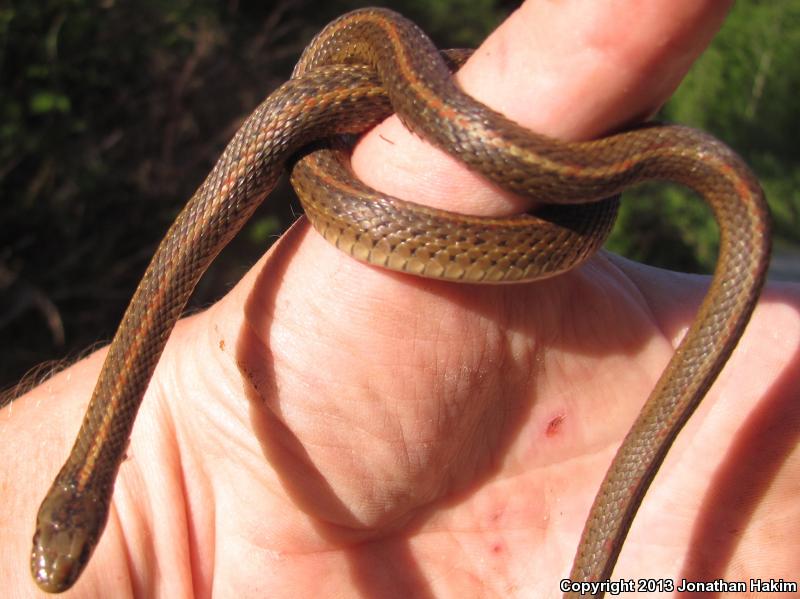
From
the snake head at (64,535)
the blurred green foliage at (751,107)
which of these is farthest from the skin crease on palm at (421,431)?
the blurred green foliage at (751,107)

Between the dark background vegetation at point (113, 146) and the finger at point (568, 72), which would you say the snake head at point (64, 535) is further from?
the dark background vegetation at point (113, 146)

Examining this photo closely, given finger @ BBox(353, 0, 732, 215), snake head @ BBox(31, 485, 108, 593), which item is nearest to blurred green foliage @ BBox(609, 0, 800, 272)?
finger @ BBox(353, 0, 732, 215)

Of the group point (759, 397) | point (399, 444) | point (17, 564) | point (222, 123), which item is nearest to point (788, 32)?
point (222, 123)

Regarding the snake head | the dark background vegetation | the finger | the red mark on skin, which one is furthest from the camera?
the dark background vegetation

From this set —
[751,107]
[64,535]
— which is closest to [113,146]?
[64,535]

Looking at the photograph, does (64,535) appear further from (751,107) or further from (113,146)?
(751,107)

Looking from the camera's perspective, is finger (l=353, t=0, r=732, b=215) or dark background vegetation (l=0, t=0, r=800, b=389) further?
dark background vegetation (l=0, t=0, r=800, b=389)

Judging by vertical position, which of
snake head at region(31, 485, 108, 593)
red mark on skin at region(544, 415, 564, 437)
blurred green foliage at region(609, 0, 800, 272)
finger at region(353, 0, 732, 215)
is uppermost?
finger at region(353, 0, 732, 215)

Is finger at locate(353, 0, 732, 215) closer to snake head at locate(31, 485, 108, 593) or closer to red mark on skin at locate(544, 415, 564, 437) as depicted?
red mark on skin at locate(544, 415, 564, 437)
